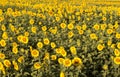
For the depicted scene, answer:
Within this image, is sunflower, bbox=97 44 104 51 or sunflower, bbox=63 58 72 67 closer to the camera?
sunflower, bbox=63 58 72 67

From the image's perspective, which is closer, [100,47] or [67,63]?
[67,63]

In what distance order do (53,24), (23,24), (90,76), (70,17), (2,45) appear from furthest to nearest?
(70,17) → (53,24) → (23,24) → (2,45) → (90,76)

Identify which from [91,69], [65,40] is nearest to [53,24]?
[65,40]

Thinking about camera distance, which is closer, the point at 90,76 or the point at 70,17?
the point at 90,76

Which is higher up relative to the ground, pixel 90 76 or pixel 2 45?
pixel 2 45

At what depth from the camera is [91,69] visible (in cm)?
542

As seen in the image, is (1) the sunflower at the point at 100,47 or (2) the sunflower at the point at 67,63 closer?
(2) the sunflower at the point at 67,63

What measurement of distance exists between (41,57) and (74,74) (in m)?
0.84

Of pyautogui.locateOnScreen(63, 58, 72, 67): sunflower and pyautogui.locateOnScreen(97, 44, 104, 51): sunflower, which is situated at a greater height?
pyautogui.locateOnScreen(63, 58, 72, 67): sunflower

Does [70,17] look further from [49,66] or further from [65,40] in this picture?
[49,66]

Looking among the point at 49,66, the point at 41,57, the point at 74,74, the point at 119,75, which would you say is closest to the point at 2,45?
the point at 41,57

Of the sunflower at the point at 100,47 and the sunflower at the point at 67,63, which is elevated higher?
the sunflower at the point at 67,63

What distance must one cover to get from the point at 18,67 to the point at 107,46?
1.85m

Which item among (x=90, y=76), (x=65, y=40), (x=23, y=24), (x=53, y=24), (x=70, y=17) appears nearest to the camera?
(x=90, y=76)
